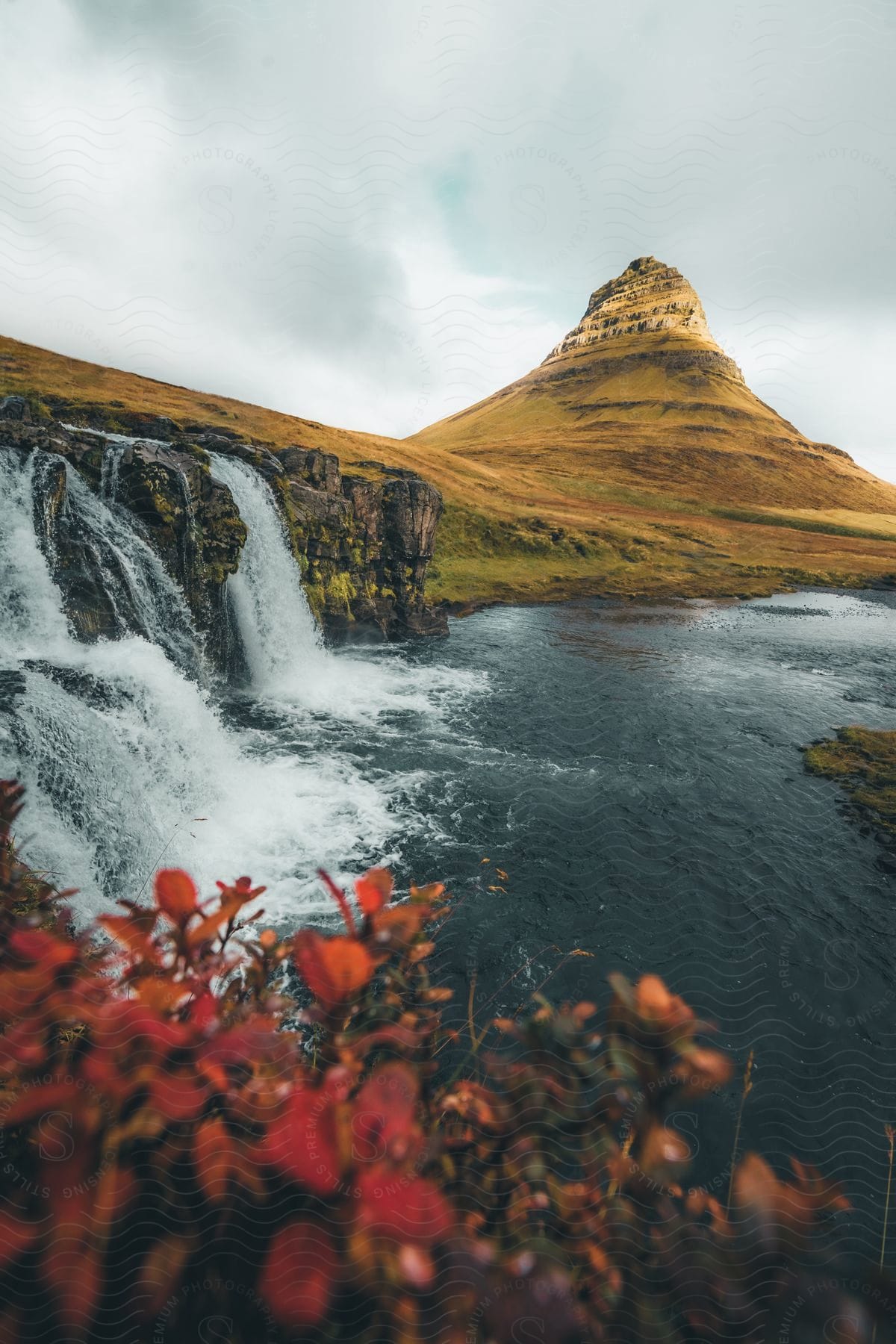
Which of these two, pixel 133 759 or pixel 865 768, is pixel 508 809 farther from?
pixel 865 768

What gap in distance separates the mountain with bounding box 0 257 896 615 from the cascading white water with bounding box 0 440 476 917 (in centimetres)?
1266

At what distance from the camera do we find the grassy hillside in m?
56.4

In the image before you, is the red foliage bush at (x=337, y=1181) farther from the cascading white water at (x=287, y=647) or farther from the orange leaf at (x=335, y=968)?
the cascading white water at (x=287, y=647)

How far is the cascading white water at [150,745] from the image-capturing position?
10234 millimetres

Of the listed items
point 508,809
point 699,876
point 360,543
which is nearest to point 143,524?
point 360,543

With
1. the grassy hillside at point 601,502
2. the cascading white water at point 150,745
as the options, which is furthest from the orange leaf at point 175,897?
the grassy hillside at point 601,502

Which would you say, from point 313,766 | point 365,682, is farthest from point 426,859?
point 365,682

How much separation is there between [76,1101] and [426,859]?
11.2 meters

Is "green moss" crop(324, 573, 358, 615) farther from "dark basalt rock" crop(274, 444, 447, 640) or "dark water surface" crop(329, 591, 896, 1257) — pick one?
"dark water surface" crop(329, 591, 896, 1257)

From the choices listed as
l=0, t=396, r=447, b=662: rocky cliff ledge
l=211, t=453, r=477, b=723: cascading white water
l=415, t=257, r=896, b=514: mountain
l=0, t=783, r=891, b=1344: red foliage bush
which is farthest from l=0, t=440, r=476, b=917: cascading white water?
l=415, t=257, r=896, b=514: mountain

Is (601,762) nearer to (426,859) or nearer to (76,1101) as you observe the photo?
(426,859)

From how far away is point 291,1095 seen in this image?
194 cm

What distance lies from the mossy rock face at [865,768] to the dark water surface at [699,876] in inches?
22.2

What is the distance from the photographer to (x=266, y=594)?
24734mm
